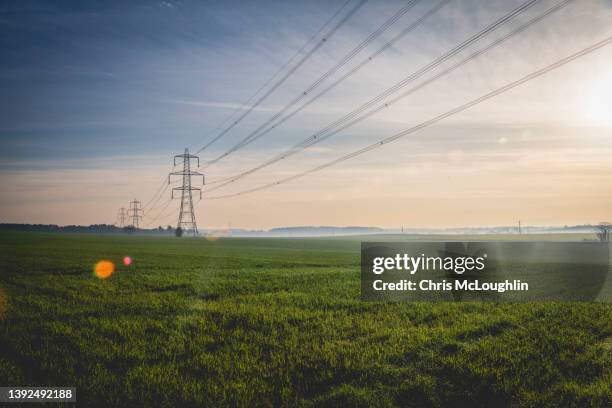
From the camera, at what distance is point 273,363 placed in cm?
844

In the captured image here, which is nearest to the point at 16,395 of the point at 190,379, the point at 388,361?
the point at 190,379

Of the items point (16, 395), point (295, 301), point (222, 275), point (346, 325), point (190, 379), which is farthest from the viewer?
point (222, 275)

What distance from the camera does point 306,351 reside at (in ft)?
30.2

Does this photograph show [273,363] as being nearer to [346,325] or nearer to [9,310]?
[346,325]

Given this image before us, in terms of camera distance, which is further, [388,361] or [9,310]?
[9,310]

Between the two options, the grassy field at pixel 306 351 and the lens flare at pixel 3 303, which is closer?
the grassy field at pixel 306 351

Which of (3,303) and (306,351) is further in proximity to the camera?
(3,303)

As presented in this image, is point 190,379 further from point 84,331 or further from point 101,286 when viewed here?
point 101,286

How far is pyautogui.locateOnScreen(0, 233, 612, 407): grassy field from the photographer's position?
23.0 feet

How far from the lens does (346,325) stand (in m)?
11.7

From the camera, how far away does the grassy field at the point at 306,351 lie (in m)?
7.00

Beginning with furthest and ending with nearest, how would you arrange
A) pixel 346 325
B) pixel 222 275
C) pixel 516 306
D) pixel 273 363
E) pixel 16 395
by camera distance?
pixel 222 275, pixel 516 306, pixel 346 325, pixel 273 363, pixel 16 395

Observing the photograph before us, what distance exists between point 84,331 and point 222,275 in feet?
47.7

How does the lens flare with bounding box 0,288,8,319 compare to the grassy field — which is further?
the lens flare with bounding box 0,288,8,319
